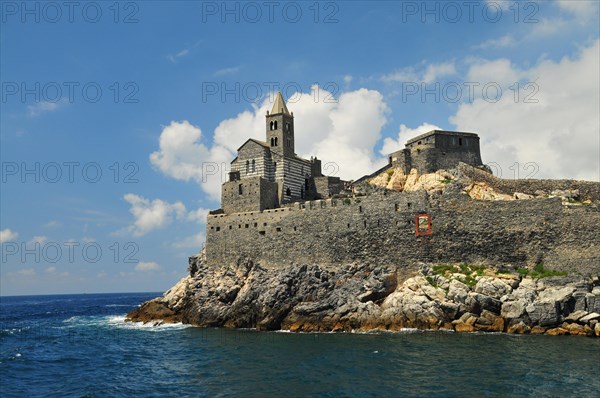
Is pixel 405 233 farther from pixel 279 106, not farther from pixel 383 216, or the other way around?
pixel 279 106

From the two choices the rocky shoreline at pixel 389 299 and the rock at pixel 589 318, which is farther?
the rocky shoreline at pixel 389 299

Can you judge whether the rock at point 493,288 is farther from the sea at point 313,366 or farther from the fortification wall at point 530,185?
the fortification wall at point 530,185

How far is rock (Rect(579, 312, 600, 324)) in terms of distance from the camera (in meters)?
35.2

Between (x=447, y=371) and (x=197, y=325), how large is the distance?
1120 inches

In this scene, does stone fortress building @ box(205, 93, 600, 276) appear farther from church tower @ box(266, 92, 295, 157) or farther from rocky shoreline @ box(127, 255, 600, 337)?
rocky shoreline @ box(127, 255, 600, 337)

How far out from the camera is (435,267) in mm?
43406

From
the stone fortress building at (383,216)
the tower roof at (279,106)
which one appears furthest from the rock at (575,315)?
the tower roof at (279,106)

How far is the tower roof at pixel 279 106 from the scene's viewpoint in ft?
203

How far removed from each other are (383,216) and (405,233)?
2468 millimetres

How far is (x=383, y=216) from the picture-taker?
46438 mm

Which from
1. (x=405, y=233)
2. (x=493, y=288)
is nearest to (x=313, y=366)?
(x=493, y=288)

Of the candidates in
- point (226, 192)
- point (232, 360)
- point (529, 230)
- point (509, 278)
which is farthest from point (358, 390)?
point (226, 192)

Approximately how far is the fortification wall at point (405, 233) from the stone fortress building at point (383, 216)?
78 mm

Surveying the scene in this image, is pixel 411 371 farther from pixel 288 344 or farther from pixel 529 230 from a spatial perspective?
pixel 529 230
